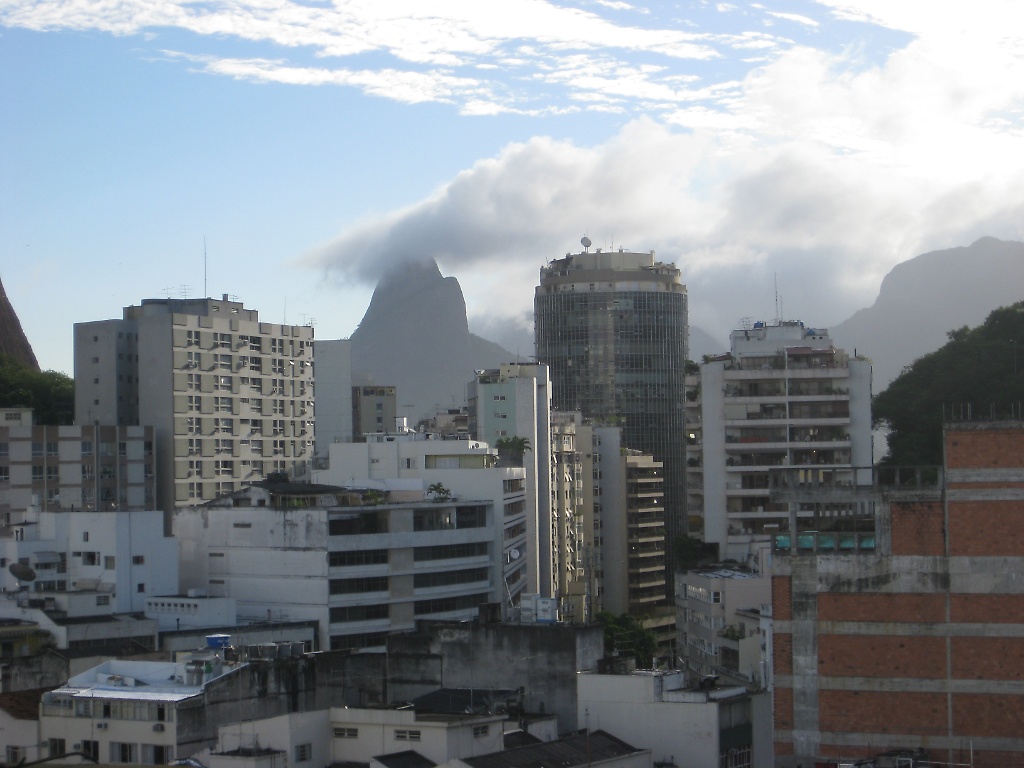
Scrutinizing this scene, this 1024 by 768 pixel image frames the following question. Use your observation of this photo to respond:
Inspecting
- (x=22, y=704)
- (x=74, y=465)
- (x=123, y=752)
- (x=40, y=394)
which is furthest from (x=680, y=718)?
(x=40, y=394)

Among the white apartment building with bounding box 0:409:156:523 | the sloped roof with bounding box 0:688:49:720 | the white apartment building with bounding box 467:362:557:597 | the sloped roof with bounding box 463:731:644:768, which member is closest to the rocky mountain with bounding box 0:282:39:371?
the white apartment building with bounding box 0:409:156:523

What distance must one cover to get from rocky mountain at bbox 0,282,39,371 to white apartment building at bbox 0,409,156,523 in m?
37.0

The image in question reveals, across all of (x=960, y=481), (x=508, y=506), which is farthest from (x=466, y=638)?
(x=508, y=506)

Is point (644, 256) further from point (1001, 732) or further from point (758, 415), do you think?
point (1001, 732)

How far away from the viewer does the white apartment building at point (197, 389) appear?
88688mm

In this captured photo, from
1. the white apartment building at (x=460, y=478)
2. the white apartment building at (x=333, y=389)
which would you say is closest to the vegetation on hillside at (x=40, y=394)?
the white apartment building at (x=333, y=389)

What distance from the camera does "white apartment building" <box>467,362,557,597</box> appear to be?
87.2 m

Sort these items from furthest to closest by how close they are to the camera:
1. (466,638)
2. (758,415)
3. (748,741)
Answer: (758,415) < (466,638) < (748,741)

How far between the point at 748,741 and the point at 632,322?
87.4 meters

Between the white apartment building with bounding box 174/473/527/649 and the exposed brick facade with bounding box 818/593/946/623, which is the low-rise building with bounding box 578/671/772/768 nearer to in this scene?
the exposed brick facade with bounding box 818/593/946/623

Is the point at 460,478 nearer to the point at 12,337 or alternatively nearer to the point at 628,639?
the point at 628,639

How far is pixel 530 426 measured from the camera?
88.6 metres

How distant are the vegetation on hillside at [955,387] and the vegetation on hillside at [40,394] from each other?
2064 inches

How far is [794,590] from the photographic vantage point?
39094 millimetres
